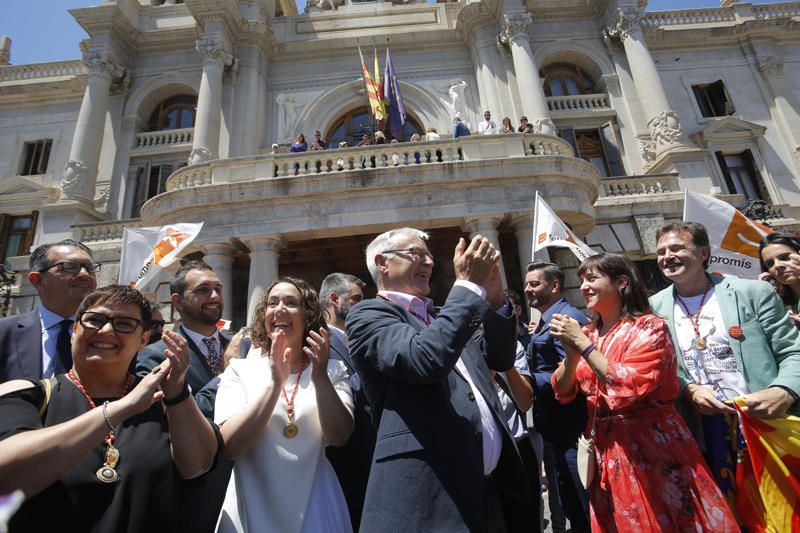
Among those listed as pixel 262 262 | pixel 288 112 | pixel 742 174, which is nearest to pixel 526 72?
pixel 288 112

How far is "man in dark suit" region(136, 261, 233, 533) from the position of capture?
2115mm

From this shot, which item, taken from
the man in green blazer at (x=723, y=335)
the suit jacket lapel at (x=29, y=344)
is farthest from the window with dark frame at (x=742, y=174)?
the suit jacket lapel at (x=29, y=344)

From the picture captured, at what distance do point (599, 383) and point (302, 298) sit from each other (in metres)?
1.88

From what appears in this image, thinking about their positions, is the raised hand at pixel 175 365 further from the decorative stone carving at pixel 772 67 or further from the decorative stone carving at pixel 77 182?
the decorative stone carving at pixel 772 67

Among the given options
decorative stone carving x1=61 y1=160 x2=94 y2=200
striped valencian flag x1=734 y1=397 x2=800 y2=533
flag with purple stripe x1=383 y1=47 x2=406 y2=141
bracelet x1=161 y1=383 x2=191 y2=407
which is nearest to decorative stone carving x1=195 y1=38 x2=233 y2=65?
decorative stone carving x1=61 y1=160 x2=94 y2=200

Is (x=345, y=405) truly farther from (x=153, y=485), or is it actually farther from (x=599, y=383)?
(x=599, y=383)

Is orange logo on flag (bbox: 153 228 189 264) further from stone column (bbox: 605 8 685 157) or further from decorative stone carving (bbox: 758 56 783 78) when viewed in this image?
decorative stone carving (bbox: 758 56 783 78)

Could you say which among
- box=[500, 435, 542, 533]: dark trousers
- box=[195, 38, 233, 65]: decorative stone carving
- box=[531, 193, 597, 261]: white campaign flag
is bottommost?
box=[500, 435, 542, 533]: dark trousers

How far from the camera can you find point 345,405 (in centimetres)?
248

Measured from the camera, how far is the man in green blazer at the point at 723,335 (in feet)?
8.41

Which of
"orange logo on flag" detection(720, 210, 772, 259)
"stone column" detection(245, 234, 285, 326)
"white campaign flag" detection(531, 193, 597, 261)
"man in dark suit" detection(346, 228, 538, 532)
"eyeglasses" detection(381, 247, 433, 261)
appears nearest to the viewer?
"man in dark suit" detection(346, 228, 538, 532)

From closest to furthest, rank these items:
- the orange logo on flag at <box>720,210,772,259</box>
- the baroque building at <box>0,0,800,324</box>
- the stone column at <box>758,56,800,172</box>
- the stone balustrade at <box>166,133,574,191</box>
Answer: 1. the orange logo on flag at <box>720,210,772,259</box>
2. the stone balustrade at <box>166,133,574,191</box>
3. the baroque building at <box>0,0,800,324</box>
4. the stone column at <box>758,56,800,172</box>

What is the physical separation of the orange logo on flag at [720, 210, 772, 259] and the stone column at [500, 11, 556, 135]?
9543mm

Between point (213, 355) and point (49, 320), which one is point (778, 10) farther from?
point (49, 320)
